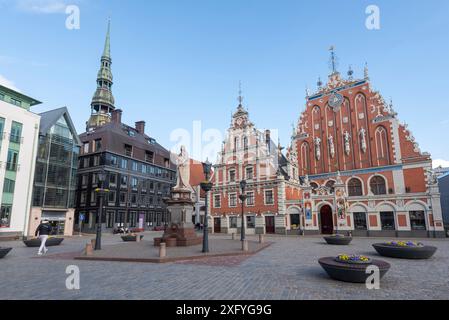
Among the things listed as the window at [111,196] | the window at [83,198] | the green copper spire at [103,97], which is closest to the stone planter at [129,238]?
the window at [111,196]

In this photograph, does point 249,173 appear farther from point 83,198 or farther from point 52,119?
point 83,198

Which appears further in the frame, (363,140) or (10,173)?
(363,140)

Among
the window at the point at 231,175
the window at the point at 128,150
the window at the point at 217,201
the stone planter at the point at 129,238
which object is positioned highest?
the window at the point at 128,150

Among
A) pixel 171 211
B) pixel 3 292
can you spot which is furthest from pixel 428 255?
pixel 3 292

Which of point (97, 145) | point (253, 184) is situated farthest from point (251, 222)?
point (97, 145)

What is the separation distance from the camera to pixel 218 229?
38.8 metres

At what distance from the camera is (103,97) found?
207ft

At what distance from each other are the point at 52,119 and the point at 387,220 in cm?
4328

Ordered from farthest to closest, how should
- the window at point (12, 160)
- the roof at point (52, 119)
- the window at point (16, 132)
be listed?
the roof at point (52, 119) < the window at point (16, 132) < the window at point (12, 160)

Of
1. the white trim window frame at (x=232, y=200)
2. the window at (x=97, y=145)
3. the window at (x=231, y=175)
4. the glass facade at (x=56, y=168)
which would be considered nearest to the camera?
the glass facade at (x=56, y=168)

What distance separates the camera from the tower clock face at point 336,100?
120ft

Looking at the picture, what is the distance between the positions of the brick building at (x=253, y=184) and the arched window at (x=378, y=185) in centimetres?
888

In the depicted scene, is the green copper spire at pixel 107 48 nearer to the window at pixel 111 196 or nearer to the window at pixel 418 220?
the window at pixel 111 196
